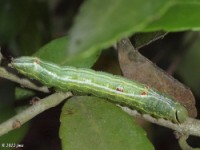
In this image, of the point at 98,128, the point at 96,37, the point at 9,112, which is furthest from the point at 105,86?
the point at 96,37

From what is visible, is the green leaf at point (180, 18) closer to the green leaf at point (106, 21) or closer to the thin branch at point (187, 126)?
the green leaf at point (106, 21)

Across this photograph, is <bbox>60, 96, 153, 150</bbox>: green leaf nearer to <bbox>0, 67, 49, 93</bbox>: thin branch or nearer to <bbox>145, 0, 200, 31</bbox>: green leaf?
<bbox>0, 67, 49, 93</bbox>: thin branch

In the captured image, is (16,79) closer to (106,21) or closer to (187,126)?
(187,126)

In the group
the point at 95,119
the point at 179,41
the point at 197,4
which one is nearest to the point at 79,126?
the point at 95,119

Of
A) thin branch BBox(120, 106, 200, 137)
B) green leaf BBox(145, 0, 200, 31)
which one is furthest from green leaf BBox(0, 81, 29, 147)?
green leaf BBox(145, 0, 200, 31)

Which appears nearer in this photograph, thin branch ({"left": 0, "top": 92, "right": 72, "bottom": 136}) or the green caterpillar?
thin branch ({"left": 0, "top": 92, "right": 72, "bottom": 136})

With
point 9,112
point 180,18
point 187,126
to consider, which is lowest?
point 9,112
